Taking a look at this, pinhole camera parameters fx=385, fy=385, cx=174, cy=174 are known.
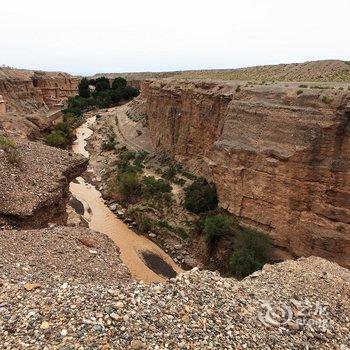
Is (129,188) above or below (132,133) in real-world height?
below

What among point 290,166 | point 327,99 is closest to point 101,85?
point 290,166

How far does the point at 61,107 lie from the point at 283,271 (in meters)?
53.5

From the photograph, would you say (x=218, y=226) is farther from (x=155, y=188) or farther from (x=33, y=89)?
(x=33, y=89)

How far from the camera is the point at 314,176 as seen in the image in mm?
17234

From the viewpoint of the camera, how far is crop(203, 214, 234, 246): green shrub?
2008 centimetres

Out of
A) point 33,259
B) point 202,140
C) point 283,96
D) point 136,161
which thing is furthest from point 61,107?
point 33,259

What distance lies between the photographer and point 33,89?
5297 cm

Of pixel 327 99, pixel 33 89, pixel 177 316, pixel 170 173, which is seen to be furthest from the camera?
pixel 33 89

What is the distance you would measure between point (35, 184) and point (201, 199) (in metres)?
12.0

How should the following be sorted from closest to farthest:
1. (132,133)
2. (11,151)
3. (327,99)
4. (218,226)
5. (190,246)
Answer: (11,151) → (327,99) → (218,226) → (190,246) → (132,133)

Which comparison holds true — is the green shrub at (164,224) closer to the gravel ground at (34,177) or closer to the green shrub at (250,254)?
the green shrub at (250,254)

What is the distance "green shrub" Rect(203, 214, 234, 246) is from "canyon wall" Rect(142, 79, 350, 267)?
63cm

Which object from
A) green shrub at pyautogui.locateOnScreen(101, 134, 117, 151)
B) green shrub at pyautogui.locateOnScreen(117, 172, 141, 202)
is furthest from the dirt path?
green shrub at pyautogui.locateOnScreen(117, 172, 141, 202)

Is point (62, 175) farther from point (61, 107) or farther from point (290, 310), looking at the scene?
point (61, 107)
